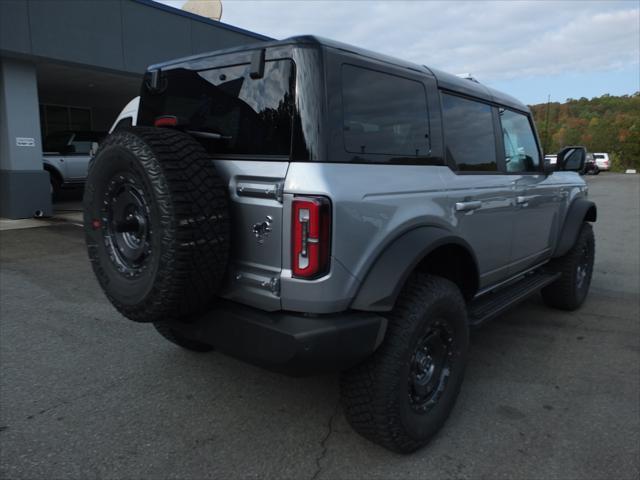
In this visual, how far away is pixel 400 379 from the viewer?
2.36m

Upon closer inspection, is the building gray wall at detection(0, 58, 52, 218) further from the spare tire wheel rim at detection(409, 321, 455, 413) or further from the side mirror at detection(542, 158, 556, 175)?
the spare tire wheel rim at detection(409, 321, 455, 413)

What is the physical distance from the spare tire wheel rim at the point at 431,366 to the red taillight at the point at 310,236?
77 cm

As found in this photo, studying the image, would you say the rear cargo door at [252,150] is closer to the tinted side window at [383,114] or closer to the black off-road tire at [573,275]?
the tinted side window at [383,114]

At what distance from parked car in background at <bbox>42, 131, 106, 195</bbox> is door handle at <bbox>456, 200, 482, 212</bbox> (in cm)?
1120

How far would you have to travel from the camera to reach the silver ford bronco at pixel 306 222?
6.96 ft

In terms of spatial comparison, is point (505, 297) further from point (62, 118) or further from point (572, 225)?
point (62, 118)

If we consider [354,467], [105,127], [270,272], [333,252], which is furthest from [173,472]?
[105,127]

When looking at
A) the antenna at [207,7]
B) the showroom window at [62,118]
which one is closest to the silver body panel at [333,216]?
the antenna at [207,7]

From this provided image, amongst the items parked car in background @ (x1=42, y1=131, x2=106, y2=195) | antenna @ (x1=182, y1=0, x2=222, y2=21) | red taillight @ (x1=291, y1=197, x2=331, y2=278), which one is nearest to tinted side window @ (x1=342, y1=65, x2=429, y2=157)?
red taillight @ (x1=291, y1=197, x2=331, y2=278)

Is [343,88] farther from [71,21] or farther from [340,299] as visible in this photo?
[71,21]

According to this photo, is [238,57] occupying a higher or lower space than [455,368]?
higher

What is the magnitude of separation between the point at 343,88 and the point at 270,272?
3.03 ft

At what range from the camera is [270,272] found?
2250 millimetres

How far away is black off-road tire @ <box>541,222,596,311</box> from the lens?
466 centimetres
